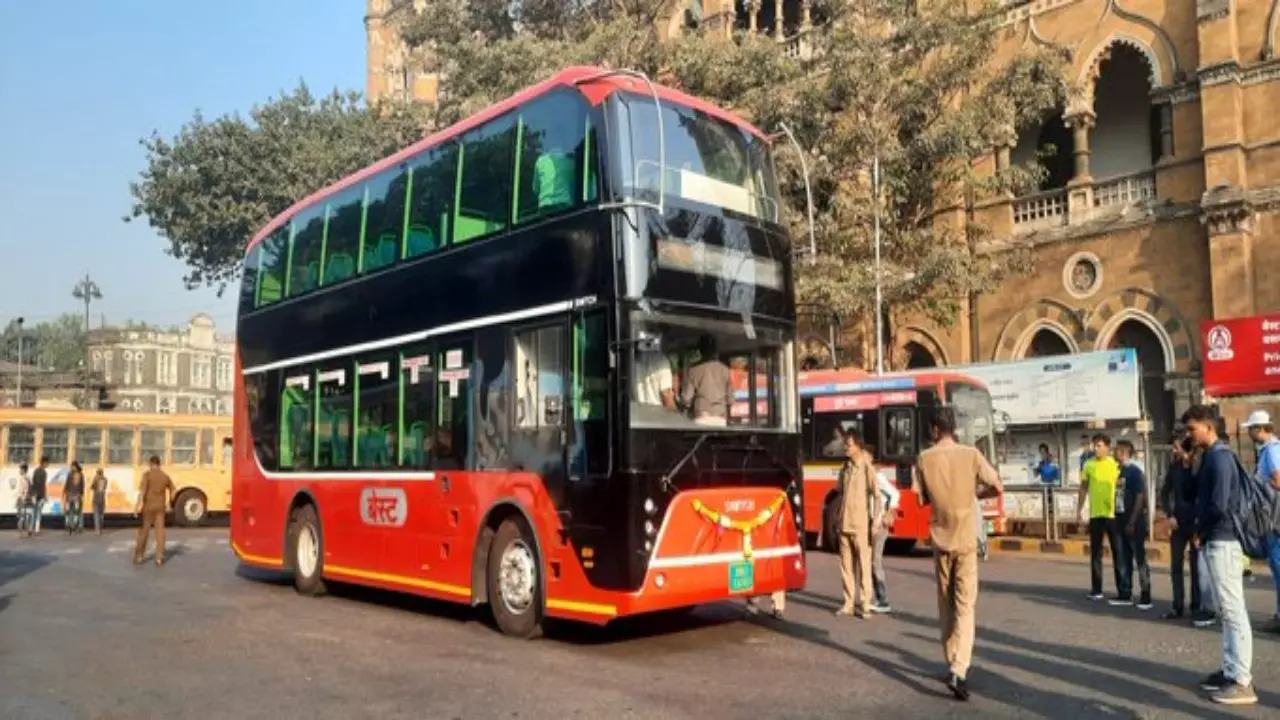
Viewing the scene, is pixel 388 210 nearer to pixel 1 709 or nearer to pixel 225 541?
pixel 1 709

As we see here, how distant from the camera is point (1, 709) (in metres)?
6.56

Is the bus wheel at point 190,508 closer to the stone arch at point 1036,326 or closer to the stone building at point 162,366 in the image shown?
the stone arch at point 1036,326

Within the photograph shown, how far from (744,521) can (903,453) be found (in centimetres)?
921

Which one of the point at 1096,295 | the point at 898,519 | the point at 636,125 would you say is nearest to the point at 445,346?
the point at 636,125

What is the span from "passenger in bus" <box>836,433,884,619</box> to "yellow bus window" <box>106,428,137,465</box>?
69.9 feet

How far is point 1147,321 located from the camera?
22344mm

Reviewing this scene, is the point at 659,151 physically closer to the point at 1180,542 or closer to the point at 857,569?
the point at 857,569

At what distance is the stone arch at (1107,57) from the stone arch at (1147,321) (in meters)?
4.39

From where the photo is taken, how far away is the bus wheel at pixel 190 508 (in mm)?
26297

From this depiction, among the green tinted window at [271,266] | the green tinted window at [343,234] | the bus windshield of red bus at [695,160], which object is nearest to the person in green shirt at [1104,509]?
the bus windshield of red bus at [695,160]

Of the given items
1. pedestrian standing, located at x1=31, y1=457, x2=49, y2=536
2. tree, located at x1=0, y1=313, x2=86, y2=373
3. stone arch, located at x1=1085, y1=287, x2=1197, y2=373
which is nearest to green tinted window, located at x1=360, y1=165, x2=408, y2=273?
pedestrian standing, located at x1=31, y1=457, x2=49, y2=536

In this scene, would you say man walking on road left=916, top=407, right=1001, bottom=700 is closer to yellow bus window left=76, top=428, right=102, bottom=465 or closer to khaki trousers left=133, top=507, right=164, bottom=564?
khaki trousers left=133, top=507, right=164, bottom=564

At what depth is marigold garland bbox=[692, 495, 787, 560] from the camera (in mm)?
8133

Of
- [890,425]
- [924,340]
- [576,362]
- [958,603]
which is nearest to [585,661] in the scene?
[576,362]
